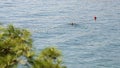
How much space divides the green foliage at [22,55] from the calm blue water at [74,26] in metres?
23.4

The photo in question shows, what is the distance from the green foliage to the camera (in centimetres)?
530

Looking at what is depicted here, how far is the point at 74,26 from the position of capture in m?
45.6

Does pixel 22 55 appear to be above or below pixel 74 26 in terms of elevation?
above

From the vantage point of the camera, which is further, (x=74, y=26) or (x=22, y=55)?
(x=74, y=26)

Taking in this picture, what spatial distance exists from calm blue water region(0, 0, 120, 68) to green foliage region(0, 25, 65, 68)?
23353mm

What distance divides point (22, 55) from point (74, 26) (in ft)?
132

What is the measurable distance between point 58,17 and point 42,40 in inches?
554

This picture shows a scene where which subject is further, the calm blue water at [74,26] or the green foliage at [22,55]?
the calm blue water at [74,26]

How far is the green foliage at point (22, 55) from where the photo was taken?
5.30 m

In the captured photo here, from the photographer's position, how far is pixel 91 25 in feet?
150

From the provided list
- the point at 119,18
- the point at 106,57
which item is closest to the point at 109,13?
the point at 119,18

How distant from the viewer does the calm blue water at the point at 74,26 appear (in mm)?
31875

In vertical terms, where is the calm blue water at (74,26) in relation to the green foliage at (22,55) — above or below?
below

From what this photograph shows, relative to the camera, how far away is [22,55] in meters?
5.42
